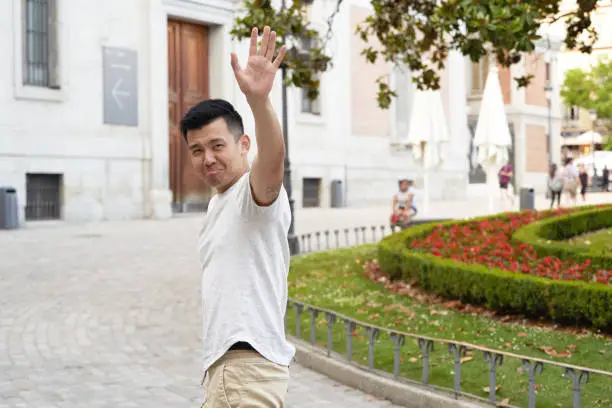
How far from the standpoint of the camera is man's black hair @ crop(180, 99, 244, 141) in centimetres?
290

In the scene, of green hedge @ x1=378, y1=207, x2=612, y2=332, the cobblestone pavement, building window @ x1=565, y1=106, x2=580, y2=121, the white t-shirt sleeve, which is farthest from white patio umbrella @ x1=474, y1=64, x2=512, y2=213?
building window @ x1=565, y1=106, x2=580, y2=121

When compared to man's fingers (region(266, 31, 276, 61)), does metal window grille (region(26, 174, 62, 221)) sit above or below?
below

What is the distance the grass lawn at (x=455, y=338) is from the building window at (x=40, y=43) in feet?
41.5

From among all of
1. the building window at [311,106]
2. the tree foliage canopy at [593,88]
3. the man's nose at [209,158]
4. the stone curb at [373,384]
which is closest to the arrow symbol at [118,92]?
the building window at [311,106]

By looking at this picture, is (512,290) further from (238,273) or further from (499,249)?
(238,273)

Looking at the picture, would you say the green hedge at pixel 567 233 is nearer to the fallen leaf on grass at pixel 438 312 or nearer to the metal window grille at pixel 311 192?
the fallen leaf on grass at pixel 438 312

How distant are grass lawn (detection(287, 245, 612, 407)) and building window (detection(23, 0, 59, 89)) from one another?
12.6 metres

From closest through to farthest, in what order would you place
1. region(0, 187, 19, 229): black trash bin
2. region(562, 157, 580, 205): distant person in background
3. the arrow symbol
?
region(0, 187, 19, 229): black trash bin → the arrow symbol → region(562, 157, 580, 205): distant person in background

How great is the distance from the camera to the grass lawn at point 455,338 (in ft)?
18.8

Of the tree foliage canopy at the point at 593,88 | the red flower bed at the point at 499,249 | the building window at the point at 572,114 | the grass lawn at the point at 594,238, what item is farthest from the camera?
the building window at the point at 572,114

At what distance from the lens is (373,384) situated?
6.20 meters

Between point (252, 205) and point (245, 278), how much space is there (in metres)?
0.24

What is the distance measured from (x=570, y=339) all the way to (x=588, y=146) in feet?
226

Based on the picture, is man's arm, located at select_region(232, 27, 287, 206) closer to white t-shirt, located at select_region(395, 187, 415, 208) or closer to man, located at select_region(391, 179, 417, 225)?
man, located at select_region(391, 179, 417, 225)
